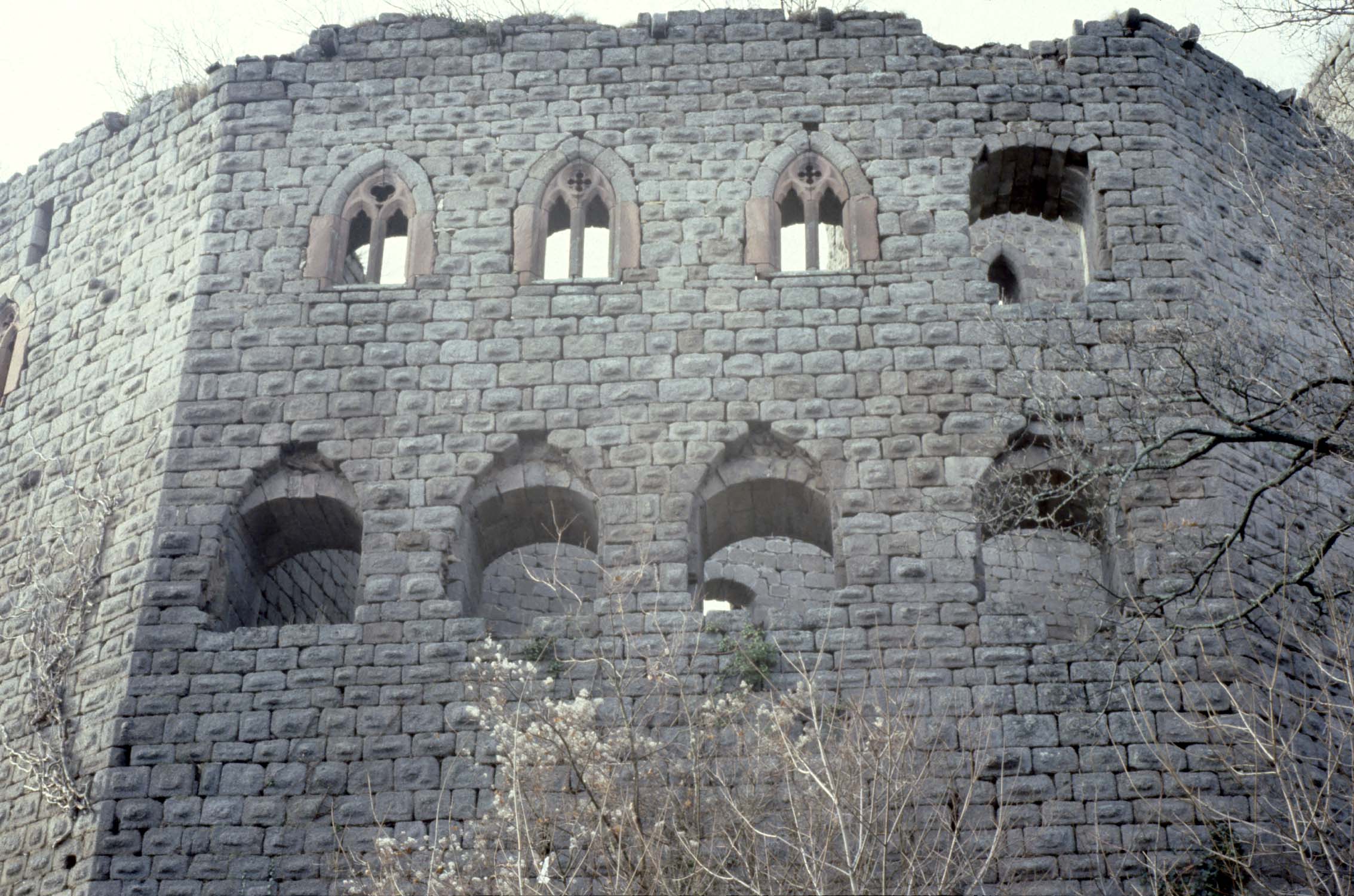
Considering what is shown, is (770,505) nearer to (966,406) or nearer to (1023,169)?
(966,406)

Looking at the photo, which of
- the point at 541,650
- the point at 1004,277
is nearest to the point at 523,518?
the point at 541,650

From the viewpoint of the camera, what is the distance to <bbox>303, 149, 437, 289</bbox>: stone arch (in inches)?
502

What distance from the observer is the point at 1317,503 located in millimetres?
11781

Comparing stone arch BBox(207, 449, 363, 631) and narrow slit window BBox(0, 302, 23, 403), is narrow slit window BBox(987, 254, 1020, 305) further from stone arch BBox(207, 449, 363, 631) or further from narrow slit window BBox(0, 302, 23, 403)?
narrow slit window BBox(0, 302, 23, 403)

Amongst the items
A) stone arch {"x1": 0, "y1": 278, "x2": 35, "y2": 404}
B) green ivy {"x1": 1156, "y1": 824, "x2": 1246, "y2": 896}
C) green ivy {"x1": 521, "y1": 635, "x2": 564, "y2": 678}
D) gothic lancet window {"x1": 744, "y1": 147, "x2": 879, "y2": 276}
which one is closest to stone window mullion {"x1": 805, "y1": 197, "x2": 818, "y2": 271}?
gothic lancet window {"x1": 744, "y1": 147, "x2": 879, "y2": 276}

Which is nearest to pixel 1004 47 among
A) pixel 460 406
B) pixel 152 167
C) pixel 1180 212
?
pixel 1180 212

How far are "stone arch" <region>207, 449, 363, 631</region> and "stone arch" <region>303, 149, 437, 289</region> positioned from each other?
61.0 inches

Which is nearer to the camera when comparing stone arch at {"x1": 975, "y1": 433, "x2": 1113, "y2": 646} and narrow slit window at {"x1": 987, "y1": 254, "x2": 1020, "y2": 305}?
stone arch at {"x1": 975, "y1": 433, "x2": 1113, "y2": 646}

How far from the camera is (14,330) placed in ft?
46.5

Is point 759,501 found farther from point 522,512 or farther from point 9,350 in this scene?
point 9,350

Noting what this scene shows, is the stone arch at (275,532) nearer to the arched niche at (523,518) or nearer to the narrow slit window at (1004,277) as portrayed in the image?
the arched niche at (523,518)

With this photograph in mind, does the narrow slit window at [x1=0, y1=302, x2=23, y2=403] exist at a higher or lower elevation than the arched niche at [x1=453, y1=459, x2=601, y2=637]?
higher

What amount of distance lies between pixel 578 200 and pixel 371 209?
149 cm

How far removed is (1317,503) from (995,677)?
265cm
